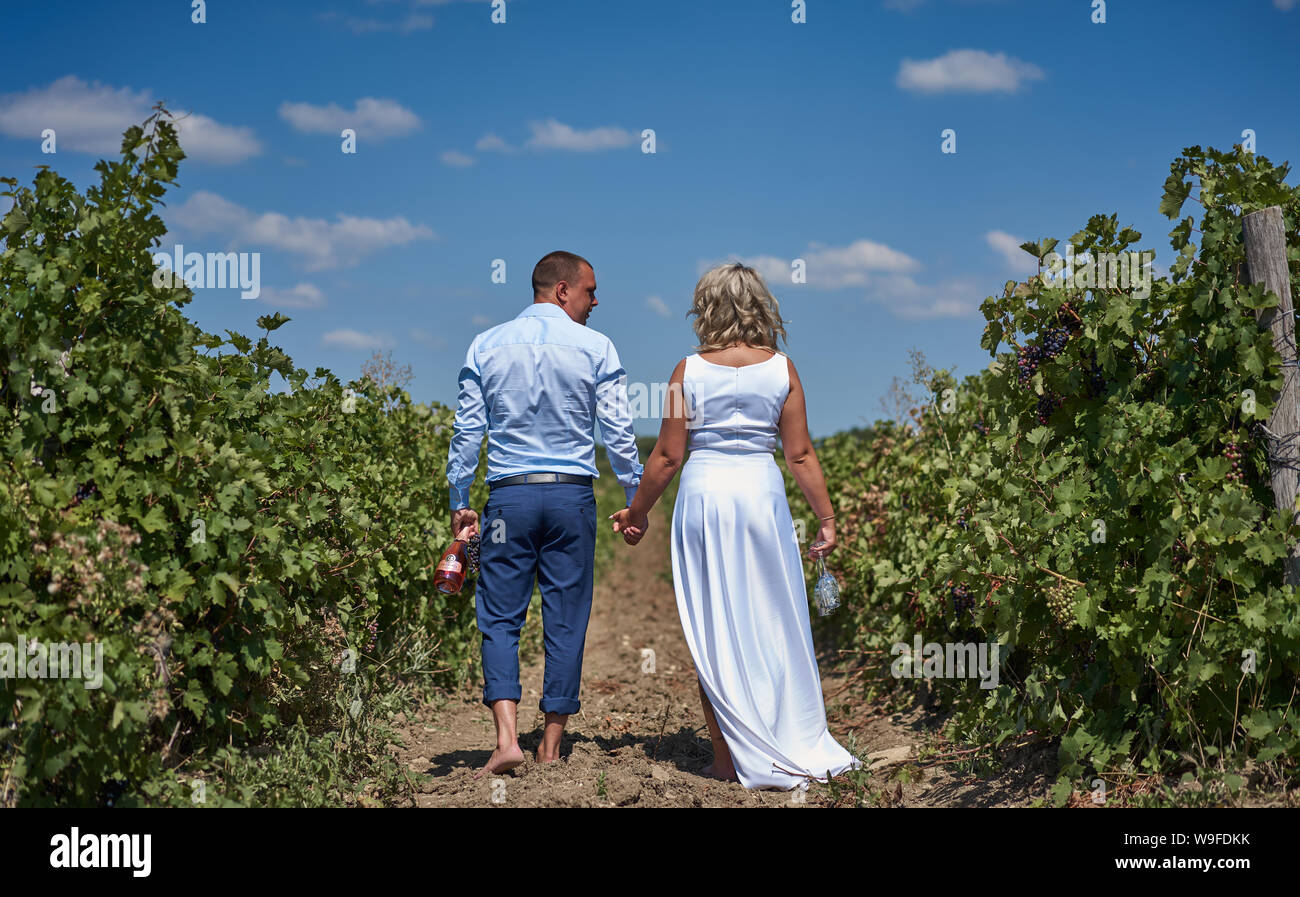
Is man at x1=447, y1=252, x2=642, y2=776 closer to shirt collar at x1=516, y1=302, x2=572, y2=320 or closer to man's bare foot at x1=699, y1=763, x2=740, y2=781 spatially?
shirt collar at x1=516, y1=302, x2=572, y2=320

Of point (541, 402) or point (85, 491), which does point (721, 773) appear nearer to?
point (541, 402)

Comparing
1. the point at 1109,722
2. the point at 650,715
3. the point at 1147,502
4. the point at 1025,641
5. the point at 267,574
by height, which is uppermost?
the point at 1147,502

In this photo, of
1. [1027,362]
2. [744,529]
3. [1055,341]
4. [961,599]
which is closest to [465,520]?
[744,529]

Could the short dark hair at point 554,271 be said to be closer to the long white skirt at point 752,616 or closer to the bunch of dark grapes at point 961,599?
the long white skirt at point 752,616

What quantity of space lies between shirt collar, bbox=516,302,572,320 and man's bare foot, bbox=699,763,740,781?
7.47ft

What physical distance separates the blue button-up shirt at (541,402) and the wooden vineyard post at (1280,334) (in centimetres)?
267

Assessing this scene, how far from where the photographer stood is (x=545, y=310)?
16.7 feet

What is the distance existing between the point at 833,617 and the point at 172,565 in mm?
6181

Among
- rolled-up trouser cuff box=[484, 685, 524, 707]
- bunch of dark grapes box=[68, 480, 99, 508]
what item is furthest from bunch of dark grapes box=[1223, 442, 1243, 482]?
bunch of dark grapes box=[68, 480, 99, 508]

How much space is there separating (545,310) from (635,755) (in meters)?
2.28

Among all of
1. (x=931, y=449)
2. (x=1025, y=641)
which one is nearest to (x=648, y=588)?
(x=931, y=449)

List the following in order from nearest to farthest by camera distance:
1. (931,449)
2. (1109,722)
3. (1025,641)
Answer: (1109,722) < (1025,641) < (931,449)

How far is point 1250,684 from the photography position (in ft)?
13.0
